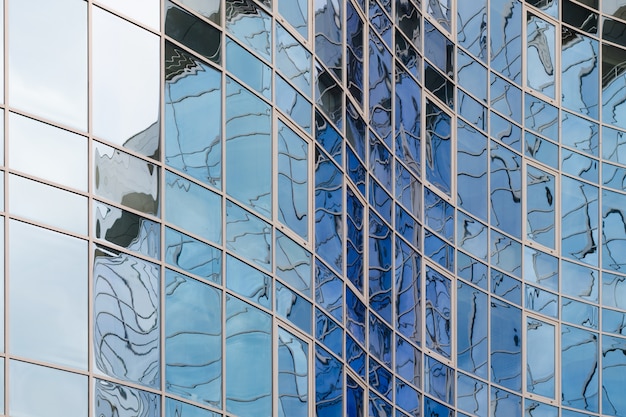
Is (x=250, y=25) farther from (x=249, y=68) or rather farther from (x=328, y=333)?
(x=328, y=333)

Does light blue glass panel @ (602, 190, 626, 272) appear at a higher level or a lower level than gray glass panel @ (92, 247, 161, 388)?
higher

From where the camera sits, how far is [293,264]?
24.3 meters

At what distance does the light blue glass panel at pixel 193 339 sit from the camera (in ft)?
68.4

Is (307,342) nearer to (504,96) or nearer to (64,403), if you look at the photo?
(64,403)

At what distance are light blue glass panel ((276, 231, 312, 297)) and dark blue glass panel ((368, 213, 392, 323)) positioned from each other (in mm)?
4256

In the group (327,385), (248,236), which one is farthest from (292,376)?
(248,236)

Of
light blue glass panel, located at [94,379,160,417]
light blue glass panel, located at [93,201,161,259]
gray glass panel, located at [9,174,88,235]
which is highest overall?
light blue glass panel, located at [93,201,161,259]

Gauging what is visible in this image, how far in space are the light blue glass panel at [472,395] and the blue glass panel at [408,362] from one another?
186 centimetres

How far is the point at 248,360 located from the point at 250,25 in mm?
5067

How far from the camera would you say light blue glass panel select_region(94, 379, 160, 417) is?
63.5 ft

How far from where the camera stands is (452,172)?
33.7 meters

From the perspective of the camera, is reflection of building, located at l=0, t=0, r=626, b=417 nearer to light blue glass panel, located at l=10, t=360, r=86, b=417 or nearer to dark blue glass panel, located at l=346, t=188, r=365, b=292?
light blue glass panel, located at l=10, t=360, r=86, b=417

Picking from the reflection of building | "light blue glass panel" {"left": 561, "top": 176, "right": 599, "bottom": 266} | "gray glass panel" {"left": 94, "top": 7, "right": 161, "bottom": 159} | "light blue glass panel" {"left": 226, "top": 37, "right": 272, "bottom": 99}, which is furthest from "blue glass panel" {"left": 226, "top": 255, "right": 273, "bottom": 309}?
"light blue glass panel" {"left": 561, "top": 176, "right": 599, "bottom": 266}

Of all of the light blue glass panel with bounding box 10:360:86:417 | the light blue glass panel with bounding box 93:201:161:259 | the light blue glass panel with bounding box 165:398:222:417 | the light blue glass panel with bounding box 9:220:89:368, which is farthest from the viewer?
the light blue glass panel with bounding box 165:398:222:417
